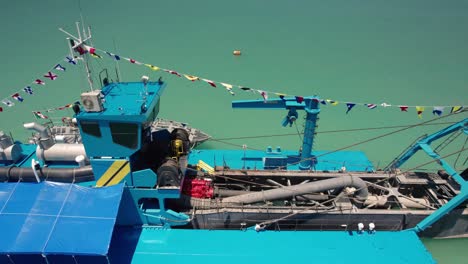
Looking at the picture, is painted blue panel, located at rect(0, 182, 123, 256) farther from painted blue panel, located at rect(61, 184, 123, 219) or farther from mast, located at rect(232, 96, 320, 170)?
mast, located at rect(232, 96, 320, 170)

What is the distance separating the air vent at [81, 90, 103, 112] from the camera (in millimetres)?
7625

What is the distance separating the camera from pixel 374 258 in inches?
339

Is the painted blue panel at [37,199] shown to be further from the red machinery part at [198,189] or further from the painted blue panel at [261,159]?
the painted blue panel at [261,159]

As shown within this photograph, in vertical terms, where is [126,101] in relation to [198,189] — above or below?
above

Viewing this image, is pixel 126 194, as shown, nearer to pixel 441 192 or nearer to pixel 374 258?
pixel 374 258

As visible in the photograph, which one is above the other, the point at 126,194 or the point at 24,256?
the point at 126,194

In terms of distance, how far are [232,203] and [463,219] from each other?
7.72 metres

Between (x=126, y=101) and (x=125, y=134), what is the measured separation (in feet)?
3.66

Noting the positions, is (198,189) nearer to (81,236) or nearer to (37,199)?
(81,236)

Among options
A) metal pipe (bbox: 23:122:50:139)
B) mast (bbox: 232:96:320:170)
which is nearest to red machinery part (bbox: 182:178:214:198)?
mast (bbox: 232:96:320:170)

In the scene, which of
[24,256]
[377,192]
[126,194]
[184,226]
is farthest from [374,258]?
[24,256]

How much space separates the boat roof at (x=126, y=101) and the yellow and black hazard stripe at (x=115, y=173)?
1394mm

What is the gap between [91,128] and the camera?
314 inches

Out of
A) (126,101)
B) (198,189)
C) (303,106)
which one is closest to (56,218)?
(126,101)
